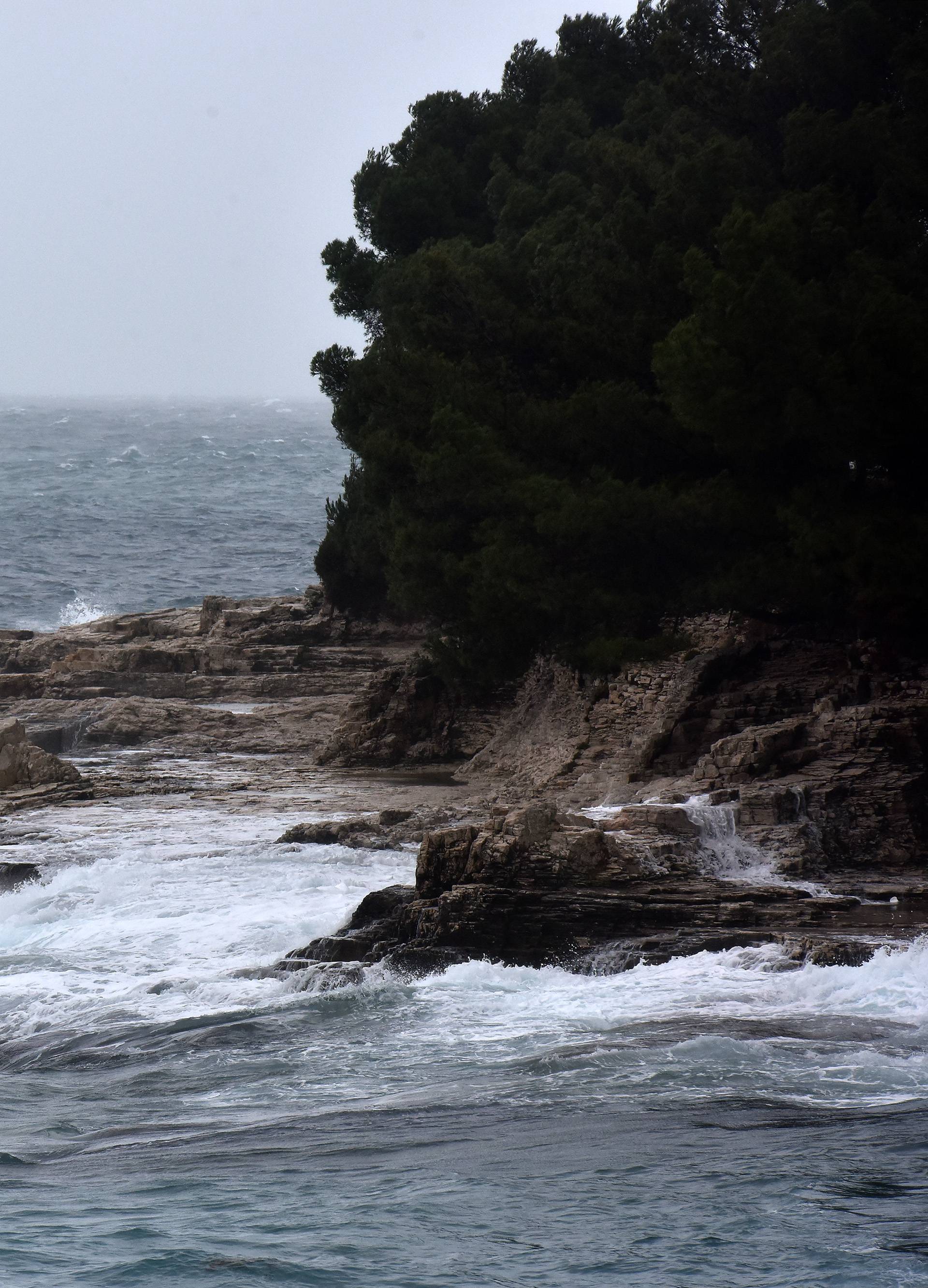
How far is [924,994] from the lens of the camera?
10.4m

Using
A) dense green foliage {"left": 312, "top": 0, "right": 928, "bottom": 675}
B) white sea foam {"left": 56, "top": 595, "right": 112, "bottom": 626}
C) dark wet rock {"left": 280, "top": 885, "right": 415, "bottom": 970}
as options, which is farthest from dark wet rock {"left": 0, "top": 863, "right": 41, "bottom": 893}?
white sea foam {"left": 56, "top": 595, "right": 112, "bottom": 626}

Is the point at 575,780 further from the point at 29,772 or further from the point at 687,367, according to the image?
the point at 29,772

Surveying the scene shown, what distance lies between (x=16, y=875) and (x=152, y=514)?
5259cm

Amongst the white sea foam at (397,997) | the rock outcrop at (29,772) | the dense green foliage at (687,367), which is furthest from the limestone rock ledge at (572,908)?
the rock outcrop at (29,772)

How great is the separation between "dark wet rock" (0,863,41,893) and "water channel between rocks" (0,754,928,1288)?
155cm

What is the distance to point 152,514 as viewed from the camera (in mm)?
66562

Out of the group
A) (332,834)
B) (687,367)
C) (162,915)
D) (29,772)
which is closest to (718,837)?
(332,834)

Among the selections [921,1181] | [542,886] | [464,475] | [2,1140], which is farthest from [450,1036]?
[464,475]

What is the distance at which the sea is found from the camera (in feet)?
22.9

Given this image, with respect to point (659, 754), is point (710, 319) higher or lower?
higher

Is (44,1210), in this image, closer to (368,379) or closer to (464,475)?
(464,475)

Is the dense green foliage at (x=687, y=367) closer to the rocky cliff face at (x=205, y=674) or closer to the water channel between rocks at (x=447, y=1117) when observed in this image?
the rocky cliff face at (x=205, y=674)

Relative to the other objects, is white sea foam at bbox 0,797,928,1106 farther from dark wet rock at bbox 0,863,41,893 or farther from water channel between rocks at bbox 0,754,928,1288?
dark wet rock at bbox 0,863,41,893

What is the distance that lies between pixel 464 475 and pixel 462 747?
205 inches
